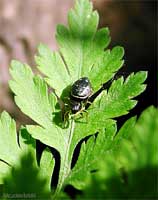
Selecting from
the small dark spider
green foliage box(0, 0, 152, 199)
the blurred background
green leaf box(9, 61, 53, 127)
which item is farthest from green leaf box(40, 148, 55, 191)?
the blurred background

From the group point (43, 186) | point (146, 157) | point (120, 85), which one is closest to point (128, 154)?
point (146, 157)

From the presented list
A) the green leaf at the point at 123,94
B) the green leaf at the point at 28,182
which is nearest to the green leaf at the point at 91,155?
the green leaf at the point at 123,94

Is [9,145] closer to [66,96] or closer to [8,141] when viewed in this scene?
[8,141]

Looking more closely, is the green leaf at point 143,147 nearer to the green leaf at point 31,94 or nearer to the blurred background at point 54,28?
the green leaf at point 31,94

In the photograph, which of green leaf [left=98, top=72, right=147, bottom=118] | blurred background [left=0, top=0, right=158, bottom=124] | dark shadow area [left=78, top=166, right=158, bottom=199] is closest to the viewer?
dark shadow area [left=78, top=166, right=158, bottom=199]

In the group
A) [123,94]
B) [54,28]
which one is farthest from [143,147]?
[54,28]

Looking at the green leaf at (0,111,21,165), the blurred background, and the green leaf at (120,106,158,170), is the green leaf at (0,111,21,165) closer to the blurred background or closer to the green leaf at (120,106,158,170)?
the green leaf at (120,106,158,170)

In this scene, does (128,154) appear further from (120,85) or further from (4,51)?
(4,51)
